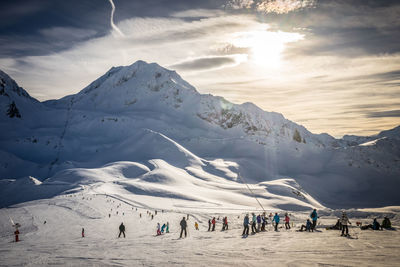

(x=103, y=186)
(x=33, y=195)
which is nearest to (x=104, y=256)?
(x=103, y=186)

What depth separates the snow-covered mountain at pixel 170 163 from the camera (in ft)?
273

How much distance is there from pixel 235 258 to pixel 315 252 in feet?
12.3

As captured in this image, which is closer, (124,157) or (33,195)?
(33,195)

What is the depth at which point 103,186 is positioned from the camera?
239 feet

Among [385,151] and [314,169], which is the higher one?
[385,151]

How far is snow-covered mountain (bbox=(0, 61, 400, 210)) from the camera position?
273 ft

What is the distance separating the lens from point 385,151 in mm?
187250

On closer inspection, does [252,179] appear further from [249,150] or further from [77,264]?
[77,264]

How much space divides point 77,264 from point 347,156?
175379mm

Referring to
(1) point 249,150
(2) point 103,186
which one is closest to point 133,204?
(2) point 103,186

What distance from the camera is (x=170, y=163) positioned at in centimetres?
12162

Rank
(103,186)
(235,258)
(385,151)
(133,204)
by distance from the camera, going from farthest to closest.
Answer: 1. (385,151)
2. (103,186)
3. (133,204)
4. (235,258)

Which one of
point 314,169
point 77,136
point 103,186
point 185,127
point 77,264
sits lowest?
point 77,264

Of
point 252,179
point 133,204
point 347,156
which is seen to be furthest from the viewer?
point 347,156
